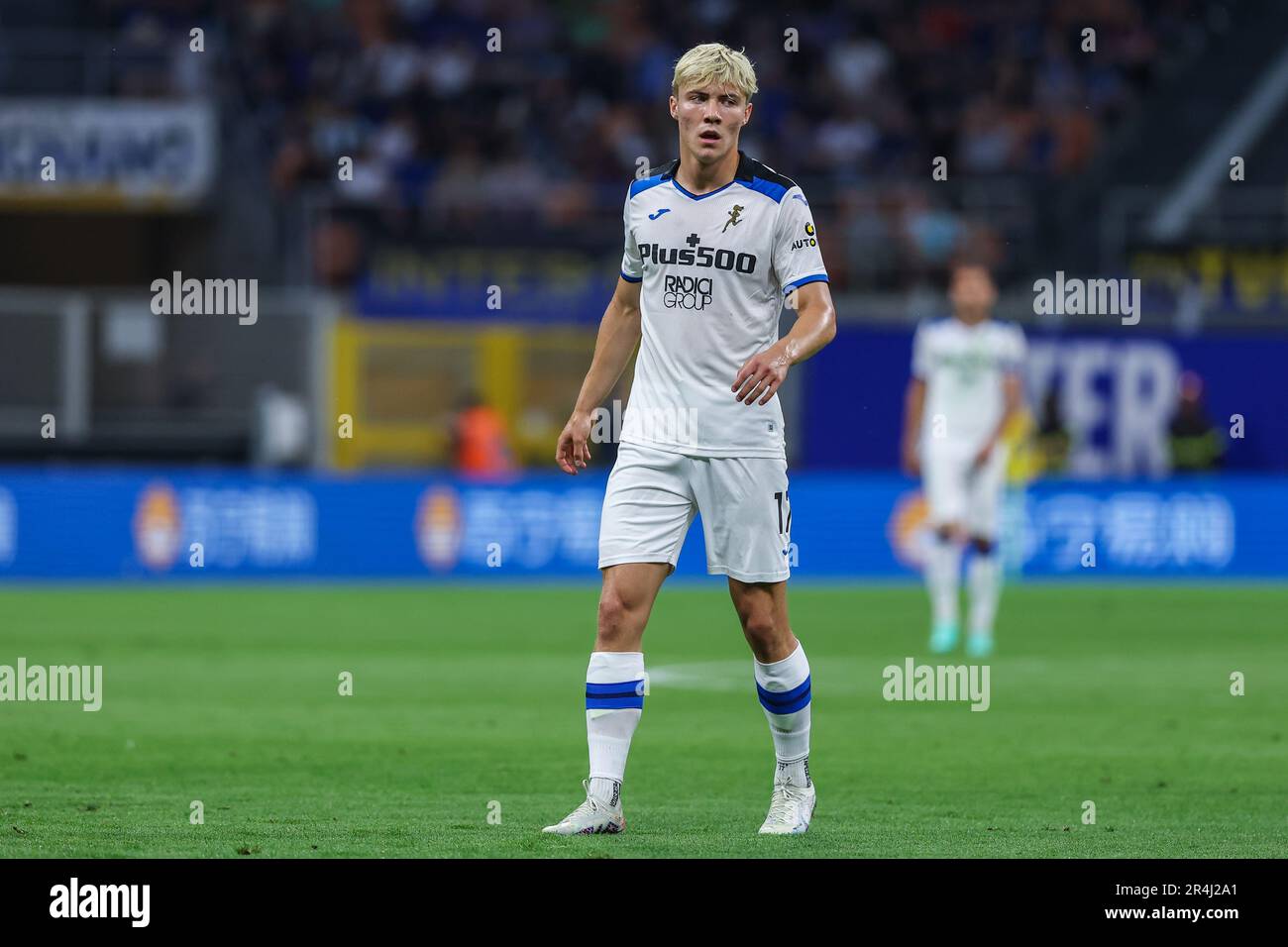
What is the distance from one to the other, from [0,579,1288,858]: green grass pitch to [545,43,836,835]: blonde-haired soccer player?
1.68 feet

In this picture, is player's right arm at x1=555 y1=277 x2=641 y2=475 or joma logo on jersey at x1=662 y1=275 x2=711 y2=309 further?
player's right arm at x1=555 y1=277 x2=641 y2=475

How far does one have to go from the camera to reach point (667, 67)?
2934cm

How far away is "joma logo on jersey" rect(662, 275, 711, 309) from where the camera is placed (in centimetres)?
766

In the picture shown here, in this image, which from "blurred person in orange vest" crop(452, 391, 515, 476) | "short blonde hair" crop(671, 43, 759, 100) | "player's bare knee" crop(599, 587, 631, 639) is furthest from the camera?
"blurred person in orange vest" crop(452, 391, 515, 476)

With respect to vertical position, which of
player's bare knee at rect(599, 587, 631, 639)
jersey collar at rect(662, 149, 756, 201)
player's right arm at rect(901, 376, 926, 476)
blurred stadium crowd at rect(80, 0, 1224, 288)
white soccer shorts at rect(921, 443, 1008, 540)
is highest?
blurred stadium crowd at rect(80, 0, 1224, 288)

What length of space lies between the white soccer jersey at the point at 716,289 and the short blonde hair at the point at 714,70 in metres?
0.29

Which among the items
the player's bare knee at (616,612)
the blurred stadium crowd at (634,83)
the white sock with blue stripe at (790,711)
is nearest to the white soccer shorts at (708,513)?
the player's bare knee at (616,612)

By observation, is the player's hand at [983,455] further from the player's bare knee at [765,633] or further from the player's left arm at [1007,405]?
the player's bare knee at [765,633]

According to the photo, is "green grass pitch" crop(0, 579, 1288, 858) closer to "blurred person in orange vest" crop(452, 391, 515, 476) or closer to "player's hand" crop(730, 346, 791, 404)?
"player's hand" crop(730, 346, 791, 404)

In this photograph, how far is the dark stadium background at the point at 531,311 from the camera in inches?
773

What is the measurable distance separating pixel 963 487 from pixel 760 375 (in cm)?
834

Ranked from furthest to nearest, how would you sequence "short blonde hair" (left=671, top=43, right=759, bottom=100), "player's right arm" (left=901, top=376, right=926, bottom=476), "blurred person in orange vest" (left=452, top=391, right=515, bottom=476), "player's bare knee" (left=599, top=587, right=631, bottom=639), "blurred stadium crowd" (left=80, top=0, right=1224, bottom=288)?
"blurred stadium crowd" (left=80, top=0, right=1224, bottom=288) < "blurred person in orange vest" (left=452, top=391, right=515, bottom=476) < "player's right arm" (left=901, top=376, right=926, bottom=476) < "player's bare knee" (left=599, top=587, right=631, bottom=639) < "short blonde hair" (left=671, top=43, right=759, bottom=100)

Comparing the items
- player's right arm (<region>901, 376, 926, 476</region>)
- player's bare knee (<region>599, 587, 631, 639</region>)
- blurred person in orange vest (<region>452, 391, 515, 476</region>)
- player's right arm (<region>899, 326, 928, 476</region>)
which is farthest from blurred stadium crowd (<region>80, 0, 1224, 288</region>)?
player's bare knee (<region>599, 587, 631, 639</region>)
